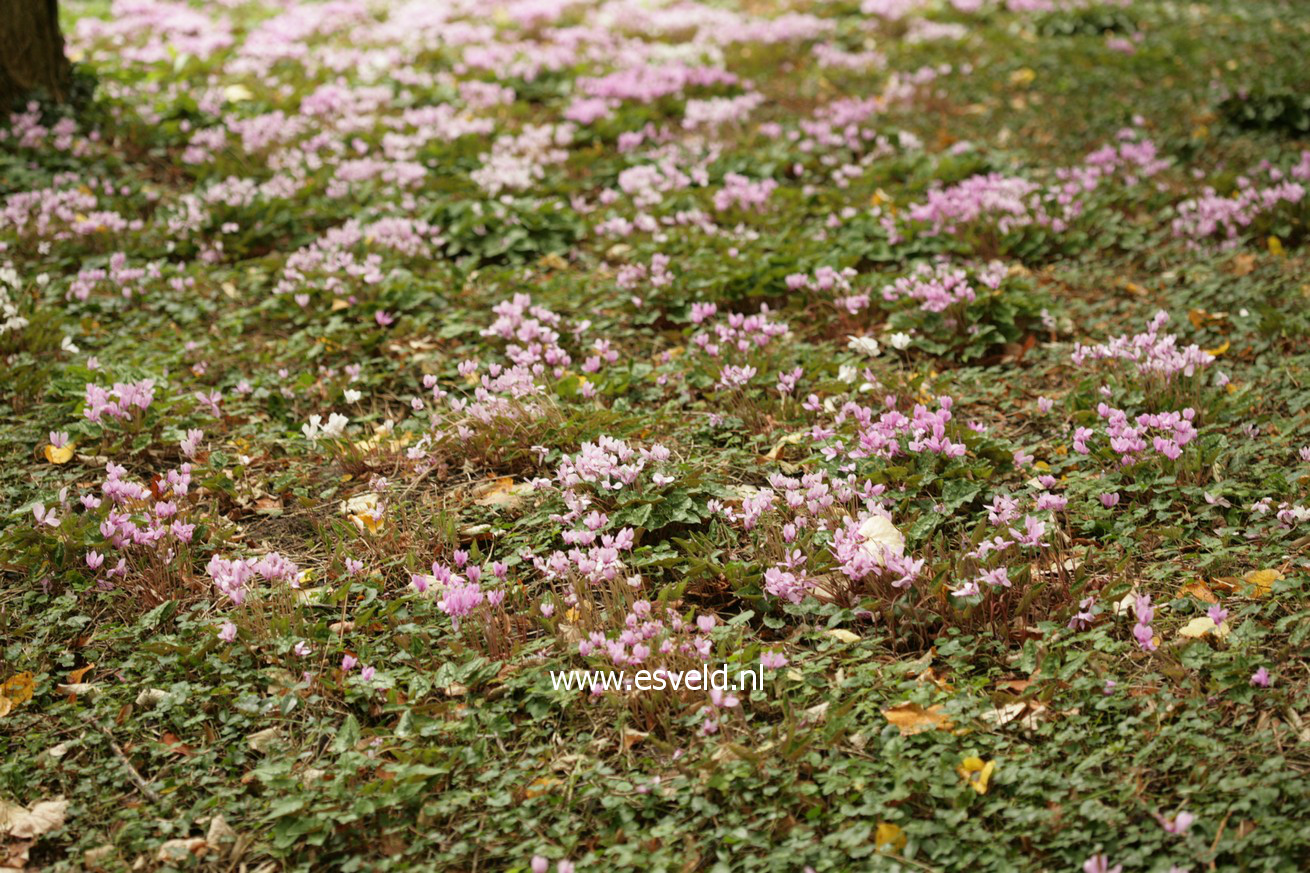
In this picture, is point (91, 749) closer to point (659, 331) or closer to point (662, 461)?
point (662, 461)

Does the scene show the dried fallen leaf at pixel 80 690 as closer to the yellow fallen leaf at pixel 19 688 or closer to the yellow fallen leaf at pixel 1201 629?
the yellow fallen leaf at pixel 19 688

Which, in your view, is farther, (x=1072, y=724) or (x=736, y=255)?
(x=736, y=255)

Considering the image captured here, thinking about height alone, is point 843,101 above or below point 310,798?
above

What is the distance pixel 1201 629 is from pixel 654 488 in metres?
2.12

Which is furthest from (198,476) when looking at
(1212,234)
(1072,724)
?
(1212,234)

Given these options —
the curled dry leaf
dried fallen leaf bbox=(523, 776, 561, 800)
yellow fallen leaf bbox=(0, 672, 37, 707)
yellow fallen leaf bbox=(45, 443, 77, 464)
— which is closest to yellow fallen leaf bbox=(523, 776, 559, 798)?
dried fallen leaf bbox=(523, 776, 561, 800)

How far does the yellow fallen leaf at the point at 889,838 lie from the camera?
2834 mm

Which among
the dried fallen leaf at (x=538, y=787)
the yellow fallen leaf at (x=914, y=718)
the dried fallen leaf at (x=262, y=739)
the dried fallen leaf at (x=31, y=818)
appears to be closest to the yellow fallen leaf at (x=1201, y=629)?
the yellow fallen leaf at (x=914, y=718)

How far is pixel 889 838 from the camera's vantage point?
2.86 m

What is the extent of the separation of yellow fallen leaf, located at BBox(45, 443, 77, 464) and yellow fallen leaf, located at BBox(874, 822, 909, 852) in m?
4.05

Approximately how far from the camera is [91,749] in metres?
3.31

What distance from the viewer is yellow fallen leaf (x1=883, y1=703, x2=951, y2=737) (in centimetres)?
318

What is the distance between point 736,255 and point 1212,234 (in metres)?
3.23

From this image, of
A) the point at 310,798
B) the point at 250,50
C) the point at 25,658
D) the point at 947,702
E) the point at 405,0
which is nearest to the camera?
the point at 310,798
